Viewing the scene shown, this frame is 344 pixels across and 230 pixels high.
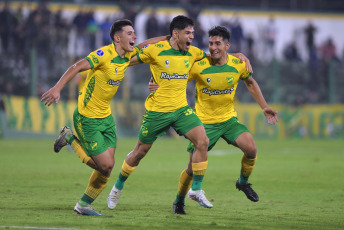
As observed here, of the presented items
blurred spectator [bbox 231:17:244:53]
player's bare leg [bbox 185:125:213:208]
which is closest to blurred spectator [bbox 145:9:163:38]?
blurred spectator [bbox 231:17:244:53]

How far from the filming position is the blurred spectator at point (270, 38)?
26436 mm

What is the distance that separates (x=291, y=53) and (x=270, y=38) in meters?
1.06

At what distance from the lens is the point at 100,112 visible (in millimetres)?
8586

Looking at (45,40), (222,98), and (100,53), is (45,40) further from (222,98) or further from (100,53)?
(100,53)

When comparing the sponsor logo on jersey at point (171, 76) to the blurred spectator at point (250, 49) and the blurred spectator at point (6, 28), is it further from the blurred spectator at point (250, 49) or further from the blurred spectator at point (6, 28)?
the blurred spectator at point (250, 49)

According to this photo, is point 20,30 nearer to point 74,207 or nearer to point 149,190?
point 149,190

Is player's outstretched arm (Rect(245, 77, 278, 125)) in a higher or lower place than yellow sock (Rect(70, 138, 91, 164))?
higher

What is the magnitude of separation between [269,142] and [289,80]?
310cm

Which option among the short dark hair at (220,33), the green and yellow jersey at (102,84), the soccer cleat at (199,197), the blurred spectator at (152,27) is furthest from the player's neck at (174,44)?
the blurred spectator at (152,27)

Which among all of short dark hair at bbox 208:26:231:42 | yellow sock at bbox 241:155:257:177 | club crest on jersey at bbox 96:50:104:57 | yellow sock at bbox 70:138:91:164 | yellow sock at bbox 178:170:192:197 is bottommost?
yellow sock at bbox 178:170:192:197

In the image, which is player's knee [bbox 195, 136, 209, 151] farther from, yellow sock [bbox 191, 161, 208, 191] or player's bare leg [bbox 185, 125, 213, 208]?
yellow sock [bbox 191, 161, 208, 191]

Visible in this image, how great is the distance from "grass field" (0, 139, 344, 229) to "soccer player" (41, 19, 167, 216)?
0.44m

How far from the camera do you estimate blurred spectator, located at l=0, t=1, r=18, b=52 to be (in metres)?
23.0

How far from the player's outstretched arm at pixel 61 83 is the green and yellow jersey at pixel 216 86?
1777 millimetres
